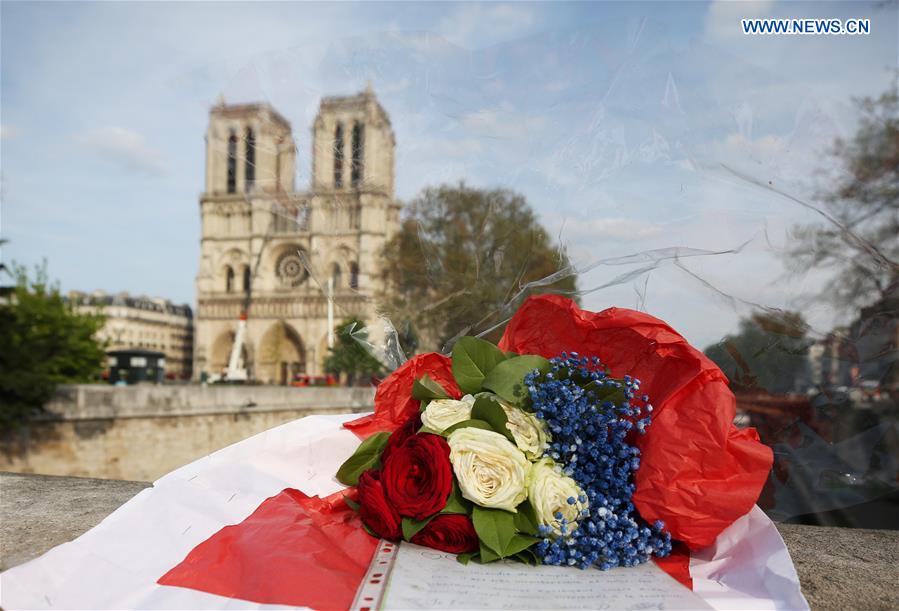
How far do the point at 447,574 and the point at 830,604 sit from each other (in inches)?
29.9

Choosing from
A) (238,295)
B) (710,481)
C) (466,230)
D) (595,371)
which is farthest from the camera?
(238,295)

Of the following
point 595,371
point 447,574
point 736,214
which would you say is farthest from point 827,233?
point 447,574

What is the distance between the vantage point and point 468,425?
141cm

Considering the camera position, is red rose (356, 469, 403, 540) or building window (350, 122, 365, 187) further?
building window (350, 122, 365, 187)

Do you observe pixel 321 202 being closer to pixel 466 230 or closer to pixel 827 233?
pixel 466 230

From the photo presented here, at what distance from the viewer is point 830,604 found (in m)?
1.29

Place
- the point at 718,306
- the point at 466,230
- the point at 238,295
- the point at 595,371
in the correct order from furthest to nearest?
the point at 238,295
the point at 466,230
the point at 718,306
the point at 595,371

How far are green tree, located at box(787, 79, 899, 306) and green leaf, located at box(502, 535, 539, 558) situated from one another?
4.76 feet

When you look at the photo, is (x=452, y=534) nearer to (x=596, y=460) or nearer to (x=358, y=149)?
(x=596, y=460)

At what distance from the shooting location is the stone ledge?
1.36 m

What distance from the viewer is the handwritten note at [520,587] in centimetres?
109

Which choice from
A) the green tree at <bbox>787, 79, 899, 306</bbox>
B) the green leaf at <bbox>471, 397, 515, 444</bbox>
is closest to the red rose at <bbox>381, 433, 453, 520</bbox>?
the green leaf at <bbox>471, 397, 515, 444</bbox>

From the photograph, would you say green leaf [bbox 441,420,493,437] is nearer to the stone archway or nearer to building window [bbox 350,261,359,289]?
building window [bbox 350,261,359,289]

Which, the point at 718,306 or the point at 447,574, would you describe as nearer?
the point at 447,574
